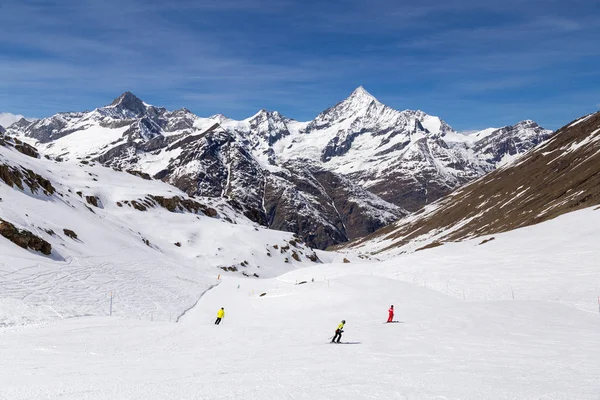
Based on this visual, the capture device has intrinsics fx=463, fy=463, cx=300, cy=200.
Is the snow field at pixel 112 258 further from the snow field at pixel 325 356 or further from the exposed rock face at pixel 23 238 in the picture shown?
the snow field at pixel 325 356

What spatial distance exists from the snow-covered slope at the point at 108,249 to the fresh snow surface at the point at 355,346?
400cm

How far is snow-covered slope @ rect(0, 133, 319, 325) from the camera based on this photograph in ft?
140

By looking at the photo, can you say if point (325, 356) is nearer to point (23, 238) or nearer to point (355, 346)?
point (355, 346)

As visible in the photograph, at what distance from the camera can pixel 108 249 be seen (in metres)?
70.2

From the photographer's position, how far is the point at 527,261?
60531 mm

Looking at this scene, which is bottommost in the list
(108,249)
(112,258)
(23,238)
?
(112,258)

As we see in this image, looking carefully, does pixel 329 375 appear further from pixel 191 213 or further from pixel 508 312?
pixel 191 213

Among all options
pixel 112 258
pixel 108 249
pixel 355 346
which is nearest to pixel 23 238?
pixel 112 258

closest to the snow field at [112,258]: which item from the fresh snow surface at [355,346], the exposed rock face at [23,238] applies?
the exposed rock face at [23,238]

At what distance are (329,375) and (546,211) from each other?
143591 millimetres

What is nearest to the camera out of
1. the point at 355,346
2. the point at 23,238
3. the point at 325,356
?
the point at 325,356

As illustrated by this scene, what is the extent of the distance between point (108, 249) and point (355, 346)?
5398 centimetres

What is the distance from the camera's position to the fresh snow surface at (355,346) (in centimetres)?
1612

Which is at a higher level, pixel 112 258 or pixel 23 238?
pixel 23 238
